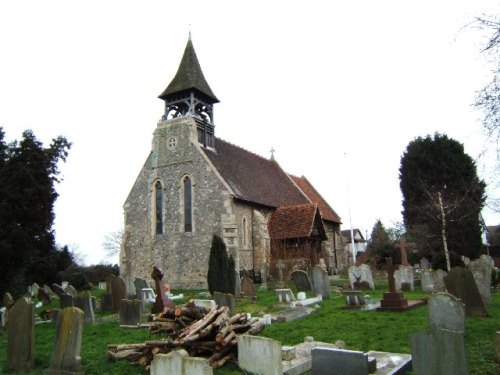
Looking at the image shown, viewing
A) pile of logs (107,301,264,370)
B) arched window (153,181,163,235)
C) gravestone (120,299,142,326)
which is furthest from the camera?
arched window (153,181,163,235)

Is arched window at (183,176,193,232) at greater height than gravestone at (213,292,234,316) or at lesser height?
greater

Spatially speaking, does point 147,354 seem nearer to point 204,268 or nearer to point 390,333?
point 390,333

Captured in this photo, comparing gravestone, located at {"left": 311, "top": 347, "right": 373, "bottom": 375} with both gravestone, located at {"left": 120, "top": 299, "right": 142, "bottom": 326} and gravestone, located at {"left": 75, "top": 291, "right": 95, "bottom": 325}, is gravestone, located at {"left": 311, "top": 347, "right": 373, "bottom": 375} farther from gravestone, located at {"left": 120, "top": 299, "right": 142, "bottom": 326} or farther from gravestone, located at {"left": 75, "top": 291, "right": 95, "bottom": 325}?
gravestone, located at {"left": 75, "top": 291, "right": 95, "bottom": 325}

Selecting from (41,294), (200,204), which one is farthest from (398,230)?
(41,294)

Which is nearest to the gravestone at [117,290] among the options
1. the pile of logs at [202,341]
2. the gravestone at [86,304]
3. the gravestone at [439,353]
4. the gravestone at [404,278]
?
the gravestone at [86,304]

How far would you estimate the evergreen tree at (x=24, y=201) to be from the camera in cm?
1398

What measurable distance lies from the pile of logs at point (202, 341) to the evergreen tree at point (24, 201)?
8.41m

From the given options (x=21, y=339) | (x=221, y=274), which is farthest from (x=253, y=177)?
(x=21, y=339)

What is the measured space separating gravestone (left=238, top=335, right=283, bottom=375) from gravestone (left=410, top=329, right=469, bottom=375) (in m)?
1.70

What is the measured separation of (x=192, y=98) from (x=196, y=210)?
20.8 feet

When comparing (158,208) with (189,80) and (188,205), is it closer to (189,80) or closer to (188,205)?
(188,205)

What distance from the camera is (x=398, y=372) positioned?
221 inches

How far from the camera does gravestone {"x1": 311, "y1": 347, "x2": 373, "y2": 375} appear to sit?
5148 mm

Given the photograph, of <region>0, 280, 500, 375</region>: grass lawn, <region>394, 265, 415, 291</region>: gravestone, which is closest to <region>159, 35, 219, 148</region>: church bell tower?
<region>394, 265, 415, 291</region>: gravestone
